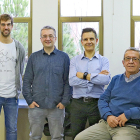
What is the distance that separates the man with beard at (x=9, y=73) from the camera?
2.52 meters

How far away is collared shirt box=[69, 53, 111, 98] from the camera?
2314 millimetres

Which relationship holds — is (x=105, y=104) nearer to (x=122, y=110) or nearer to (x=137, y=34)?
(x=122, y=110)

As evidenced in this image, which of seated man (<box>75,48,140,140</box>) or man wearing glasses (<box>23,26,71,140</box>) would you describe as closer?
seated man (<box>75,48,140,140</box>)

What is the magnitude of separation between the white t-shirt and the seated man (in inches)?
40.2

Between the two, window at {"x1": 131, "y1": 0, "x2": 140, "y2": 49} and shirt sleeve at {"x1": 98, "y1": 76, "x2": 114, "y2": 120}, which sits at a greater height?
window at {"x1": 131, "y1": 0, "x2": 140, "y2": 49}

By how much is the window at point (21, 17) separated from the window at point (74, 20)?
600 mm

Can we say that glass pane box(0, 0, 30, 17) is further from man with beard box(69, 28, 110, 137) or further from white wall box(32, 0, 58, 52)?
man with beard box(69, 28, 110, 137)

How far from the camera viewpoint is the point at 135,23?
12.1 feet

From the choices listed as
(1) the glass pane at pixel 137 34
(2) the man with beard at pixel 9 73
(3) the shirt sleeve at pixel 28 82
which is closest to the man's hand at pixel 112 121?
(3) the shirt sleeve at pixel 28 82

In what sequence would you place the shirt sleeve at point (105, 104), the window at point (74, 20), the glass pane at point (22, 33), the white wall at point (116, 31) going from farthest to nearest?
1. the glass pane at point (22, 33)
2. the window at point (74, 20)
3. the white wall at point (116, 31)
4. the shirt sleeve at point (105, 104)

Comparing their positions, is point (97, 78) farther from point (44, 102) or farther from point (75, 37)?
point (75, 37)

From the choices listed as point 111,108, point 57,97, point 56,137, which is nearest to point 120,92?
point 111,108

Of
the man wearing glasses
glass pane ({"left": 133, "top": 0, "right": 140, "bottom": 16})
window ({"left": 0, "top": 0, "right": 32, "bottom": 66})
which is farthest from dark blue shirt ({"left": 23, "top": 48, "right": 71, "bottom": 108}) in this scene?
glass pane ({"left": 133, "top": 0, "right": 140, "bottom": 16})

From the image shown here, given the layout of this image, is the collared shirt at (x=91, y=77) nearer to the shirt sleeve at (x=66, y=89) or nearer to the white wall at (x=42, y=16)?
the shirt sleeve at (x=66, y=89)
